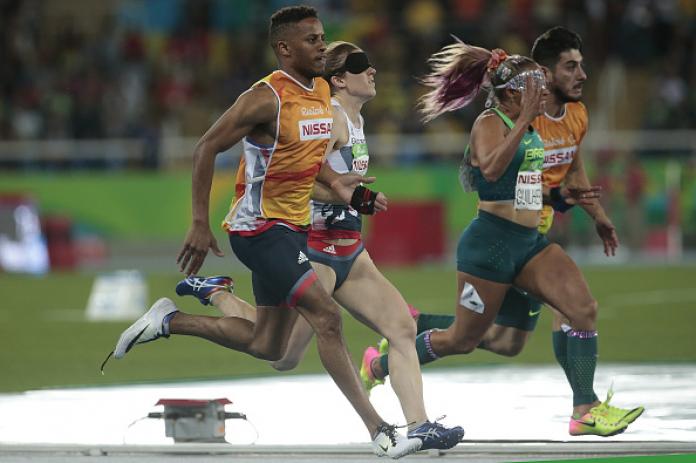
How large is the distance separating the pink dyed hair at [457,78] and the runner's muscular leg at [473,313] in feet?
3.51

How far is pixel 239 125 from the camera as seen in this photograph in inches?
313

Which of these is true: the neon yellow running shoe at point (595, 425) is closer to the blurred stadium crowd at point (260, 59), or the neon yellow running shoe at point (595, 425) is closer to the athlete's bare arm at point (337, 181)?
the athlete's bare arm at point (337, 181)

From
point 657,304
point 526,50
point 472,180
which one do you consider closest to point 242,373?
point 472,180

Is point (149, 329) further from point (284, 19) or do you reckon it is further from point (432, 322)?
point (432, 322)

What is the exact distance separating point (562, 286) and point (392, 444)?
1.76 metres

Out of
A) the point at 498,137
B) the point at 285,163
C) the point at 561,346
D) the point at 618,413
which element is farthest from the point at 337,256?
the point at 618,413

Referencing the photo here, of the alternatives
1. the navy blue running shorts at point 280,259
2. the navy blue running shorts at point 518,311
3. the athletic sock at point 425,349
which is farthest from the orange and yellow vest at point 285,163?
the navy blue running shorts at point 518,311

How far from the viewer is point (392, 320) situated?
8.41m

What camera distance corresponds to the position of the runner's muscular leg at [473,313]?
9.20 meters

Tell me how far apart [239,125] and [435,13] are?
22.0 m

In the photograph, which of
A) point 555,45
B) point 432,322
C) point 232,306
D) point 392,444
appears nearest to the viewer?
point 392,444

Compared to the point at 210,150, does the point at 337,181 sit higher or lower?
lower

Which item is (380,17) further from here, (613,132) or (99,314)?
(99,314)

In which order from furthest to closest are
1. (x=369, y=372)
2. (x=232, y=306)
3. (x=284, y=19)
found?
(x=369, y=372) → (x=232, y=306) → (x=284, y=19)
